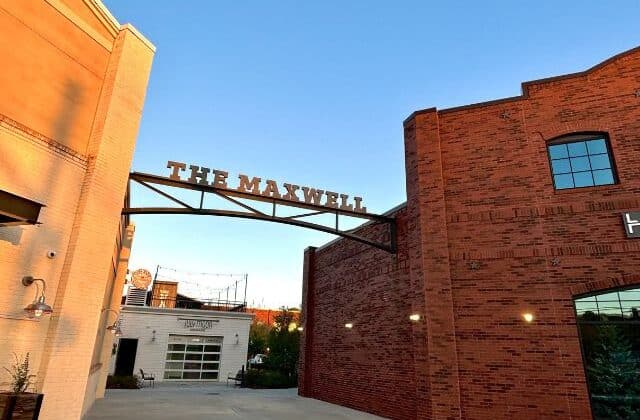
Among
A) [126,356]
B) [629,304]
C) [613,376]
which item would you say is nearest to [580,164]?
→ [629,304]

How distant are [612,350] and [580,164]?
16.4ft

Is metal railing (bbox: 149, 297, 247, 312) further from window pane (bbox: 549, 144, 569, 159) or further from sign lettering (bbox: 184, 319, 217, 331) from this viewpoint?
window pane (bbox: 549, 144, 569, 159)

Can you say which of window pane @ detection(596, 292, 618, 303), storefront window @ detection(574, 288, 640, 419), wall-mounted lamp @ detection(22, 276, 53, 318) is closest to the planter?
wall-mounted lamp @ detection(22, 276, 53, 318)

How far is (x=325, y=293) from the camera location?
1978 cm

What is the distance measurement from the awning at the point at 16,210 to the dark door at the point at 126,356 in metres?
20.2

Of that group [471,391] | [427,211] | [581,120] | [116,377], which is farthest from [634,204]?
[116,377]

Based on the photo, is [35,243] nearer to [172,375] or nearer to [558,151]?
[558,151]

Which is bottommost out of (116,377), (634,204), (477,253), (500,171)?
(116,377)

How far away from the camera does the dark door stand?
79.2 feet

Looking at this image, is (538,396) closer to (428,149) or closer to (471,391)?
(471,391)

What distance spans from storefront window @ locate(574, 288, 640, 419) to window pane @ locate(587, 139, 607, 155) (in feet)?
12.7

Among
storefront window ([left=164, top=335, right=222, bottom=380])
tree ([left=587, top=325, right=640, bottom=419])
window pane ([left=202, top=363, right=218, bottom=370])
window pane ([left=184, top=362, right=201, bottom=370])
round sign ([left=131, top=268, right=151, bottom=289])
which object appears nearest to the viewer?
tree ([left=587, top=325, right=640, bottom=419])

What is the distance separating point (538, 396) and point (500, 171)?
613cm

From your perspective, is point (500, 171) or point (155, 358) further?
point (155, 358)
